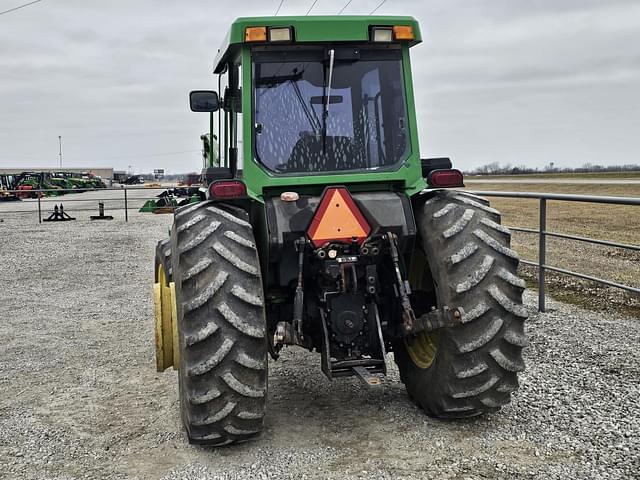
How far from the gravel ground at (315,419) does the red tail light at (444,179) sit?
60.7 inches

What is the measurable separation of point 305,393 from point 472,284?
1711mm

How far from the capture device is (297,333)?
13.4ft

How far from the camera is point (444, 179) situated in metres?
4.34

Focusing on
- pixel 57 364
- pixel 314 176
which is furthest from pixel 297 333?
pixel 57 364

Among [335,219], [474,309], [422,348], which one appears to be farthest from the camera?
[422,348]

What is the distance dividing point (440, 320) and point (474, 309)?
21 centimetres

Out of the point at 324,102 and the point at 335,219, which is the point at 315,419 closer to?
the point at 335,219

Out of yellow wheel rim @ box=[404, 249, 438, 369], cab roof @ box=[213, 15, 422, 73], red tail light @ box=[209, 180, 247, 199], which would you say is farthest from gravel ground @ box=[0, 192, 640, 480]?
cab roof @ box=[213, 15, 422, 73]

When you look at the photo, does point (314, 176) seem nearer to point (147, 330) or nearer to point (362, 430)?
point (362, 430)

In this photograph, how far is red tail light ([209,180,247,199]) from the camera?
3998mm

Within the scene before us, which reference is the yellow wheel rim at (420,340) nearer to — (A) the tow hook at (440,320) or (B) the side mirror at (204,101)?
(A) the tow hook at (440,320)

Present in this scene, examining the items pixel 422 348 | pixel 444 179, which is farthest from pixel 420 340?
pixel 444 179

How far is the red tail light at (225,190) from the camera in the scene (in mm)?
3998

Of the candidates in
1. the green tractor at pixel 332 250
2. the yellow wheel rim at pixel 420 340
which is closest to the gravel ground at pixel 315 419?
the green tractor at pixel 332 250
